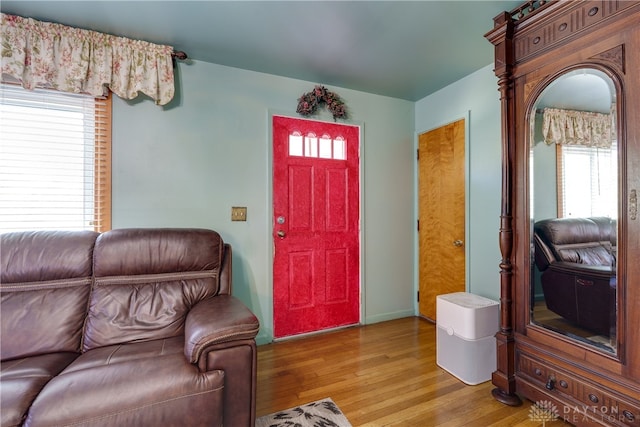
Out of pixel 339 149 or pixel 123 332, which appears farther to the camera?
pixel 339 149

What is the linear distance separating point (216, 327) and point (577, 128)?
2112 mm

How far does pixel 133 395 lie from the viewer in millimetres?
1146

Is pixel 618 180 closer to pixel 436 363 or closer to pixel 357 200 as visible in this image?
pixel 436 363

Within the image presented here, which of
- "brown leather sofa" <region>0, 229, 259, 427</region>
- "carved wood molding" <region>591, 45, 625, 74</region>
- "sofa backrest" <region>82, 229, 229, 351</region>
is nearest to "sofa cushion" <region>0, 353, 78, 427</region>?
"brown leather sofa" <region>0, 229, 259, 427</region>

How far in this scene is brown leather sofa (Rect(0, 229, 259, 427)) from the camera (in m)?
1.13

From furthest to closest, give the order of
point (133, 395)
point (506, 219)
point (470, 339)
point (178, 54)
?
point (178, 54), point (470, 339), point (506, 219), point (133, 395)

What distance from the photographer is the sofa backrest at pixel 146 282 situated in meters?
1.65

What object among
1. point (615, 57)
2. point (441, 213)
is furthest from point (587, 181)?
point (441, 213)

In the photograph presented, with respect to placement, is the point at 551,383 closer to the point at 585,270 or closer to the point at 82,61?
the point at 585,270

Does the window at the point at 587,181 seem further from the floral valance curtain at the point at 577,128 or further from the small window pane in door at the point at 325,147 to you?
the small window pane in door at the point at 325,147

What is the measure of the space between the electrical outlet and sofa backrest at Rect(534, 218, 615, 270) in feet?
6.89

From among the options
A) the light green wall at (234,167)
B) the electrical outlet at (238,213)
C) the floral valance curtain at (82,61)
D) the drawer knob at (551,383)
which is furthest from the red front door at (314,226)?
the drawer knob at (551,383)

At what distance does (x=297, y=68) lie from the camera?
98.0 inches

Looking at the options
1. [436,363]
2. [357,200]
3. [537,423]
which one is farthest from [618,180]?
[357,200]
